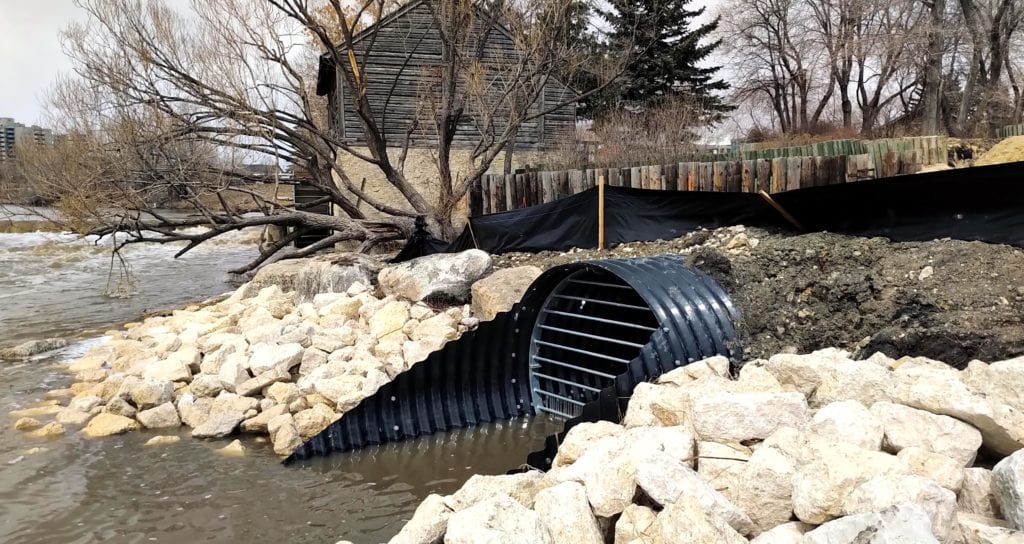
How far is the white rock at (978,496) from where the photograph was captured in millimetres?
2709

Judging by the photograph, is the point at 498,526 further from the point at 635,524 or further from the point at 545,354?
the point at 545,354

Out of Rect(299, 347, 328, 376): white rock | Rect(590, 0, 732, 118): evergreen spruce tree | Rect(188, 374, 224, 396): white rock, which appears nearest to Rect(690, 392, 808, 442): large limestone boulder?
Rect(299, 347, 328, 376): white rock

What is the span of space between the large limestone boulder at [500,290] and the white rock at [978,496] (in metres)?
5.07

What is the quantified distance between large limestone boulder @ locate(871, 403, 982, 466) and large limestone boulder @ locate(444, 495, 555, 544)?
1668mm

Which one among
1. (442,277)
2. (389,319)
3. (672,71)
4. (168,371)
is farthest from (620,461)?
(672,71)

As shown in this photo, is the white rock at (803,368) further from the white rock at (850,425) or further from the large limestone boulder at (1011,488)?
the large limestone boulder at (1011,488)

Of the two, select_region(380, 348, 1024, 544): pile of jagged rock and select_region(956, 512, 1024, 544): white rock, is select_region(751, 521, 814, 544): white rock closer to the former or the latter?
select_region(380, 348, 1024, 544): pile of jagged rock

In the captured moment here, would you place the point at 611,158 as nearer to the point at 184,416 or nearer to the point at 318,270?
the point at 318,270

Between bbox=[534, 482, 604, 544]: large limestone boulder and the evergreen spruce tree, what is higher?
the evergreen spruce tree

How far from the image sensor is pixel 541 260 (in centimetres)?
939

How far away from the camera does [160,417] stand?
21.7 ft

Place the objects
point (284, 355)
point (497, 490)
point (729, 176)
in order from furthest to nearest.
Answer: point (729, 176)
point (284, 355)
point (497, 490)

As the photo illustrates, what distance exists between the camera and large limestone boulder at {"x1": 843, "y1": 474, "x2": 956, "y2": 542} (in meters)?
2.51

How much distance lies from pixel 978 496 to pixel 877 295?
2.99 meters
